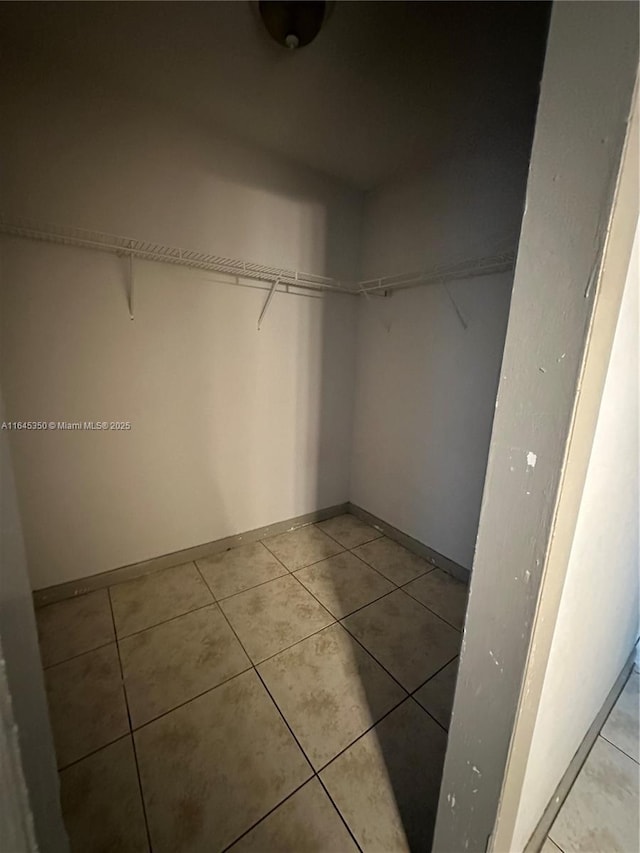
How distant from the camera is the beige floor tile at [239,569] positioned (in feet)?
5.83

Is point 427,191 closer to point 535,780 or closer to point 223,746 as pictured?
point 535,780

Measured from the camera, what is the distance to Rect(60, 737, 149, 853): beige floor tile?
0.85 metres

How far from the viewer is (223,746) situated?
1.06 metres

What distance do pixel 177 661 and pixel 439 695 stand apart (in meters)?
1.05

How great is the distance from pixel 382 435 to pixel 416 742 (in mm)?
1535

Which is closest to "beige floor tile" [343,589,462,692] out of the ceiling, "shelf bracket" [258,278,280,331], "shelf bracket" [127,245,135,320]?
"shelf bracket" [258,278,280,331]

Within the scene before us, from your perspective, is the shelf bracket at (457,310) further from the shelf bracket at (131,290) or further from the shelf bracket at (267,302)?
the shelf bracket at (131,290)

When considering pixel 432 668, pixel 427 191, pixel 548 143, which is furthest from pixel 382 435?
pixel 548 143

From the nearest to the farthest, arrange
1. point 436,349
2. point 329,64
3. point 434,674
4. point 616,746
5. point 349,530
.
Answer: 1. point 616,746
2. point 329,64
3. point 434,674
4. point 436,349
5. point 349,530

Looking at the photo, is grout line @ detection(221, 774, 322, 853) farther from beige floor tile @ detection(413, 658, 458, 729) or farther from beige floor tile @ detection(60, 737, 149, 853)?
beige floor tile @ detection(413, 658, 458, 729)

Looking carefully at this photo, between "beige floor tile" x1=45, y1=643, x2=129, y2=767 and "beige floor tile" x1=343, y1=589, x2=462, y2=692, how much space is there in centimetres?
94

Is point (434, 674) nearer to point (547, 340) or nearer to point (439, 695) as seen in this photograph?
point (439, 695)

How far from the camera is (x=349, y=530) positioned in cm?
238

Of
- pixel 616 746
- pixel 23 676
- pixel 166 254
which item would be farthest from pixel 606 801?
pixel 166 254
